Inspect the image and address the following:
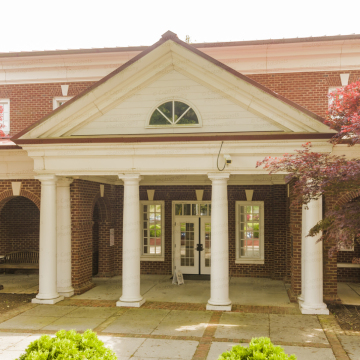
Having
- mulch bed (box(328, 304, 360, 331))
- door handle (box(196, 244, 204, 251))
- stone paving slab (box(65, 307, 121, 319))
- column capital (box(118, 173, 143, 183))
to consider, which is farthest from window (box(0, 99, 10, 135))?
mulch bed (box(328, 304, 360, 331))

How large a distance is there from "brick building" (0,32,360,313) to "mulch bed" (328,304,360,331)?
41 centimetres

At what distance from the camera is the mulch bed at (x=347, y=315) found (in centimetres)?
971

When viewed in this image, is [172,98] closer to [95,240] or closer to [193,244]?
[193,244]

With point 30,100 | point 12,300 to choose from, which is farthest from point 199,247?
point 30,100

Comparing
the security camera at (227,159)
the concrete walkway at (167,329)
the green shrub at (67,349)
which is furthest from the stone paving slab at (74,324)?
the security camera at (227,159)

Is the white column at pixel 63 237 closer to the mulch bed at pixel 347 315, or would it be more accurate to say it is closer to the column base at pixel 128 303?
the column base at pixel 128 303

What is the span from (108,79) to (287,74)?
257 inches

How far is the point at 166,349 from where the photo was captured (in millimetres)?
8203

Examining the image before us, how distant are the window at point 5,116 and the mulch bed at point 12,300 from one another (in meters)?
6.02

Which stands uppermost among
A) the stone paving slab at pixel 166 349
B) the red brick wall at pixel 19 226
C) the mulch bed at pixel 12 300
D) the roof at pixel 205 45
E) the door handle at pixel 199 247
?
the roof at pixel 205 45

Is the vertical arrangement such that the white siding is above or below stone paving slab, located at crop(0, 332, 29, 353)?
above

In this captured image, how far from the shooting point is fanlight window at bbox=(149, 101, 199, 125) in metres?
11.2

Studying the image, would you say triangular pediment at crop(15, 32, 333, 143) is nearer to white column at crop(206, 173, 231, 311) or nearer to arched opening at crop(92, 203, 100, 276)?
white column at crop(206, 173, 231, 311)

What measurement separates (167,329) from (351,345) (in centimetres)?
388
